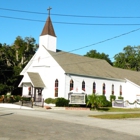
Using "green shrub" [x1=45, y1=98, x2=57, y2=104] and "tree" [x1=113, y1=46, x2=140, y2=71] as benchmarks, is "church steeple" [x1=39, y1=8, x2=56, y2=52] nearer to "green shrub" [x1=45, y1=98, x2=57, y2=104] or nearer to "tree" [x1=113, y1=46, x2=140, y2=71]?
"green shrub" [x1=45, y1=98, x2=57, y2=104]

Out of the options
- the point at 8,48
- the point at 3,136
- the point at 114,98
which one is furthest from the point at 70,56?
the point at 3,136

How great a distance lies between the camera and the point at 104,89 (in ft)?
130

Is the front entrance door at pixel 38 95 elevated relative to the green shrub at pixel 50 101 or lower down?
elevated

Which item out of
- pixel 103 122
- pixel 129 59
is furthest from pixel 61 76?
pixel 129 59

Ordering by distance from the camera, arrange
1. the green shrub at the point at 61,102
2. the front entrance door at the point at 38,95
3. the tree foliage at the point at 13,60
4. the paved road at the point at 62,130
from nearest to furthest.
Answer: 1. the paved road at the point at 62,130
2. the green shrub at the point at 61,102
3. the front entrance door at the point at 38,95
4. the tree foliage at the point at 13,60

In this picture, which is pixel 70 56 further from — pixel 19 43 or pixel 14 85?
pixel 19 43

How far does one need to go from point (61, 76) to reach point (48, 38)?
23.7 ft

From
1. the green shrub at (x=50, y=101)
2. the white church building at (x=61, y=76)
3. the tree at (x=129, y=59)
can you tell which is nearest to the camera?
the green shrub at (x=50, y=101)

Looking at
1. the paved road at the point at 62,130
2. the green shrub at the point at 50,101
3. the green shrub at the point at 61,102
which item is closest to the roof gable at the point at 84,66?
the green shrub at the point at 61,102

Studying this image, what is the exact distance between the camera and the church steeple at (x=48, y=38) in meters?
37.7

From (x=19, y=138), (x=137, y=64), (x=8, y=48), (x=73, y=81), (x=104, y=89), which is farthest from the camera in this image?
(x=137, y=64)

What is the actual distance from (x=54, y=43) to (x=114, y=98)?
1395 centimetres

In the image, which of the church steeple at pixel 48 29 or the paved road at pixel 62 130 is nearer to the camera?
the paved road at pixel 62 130

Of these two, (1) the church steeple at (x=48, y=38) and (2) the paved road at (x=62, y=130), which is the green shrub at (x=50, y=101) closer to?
(1) the church steeple at (x=48, y=38)
